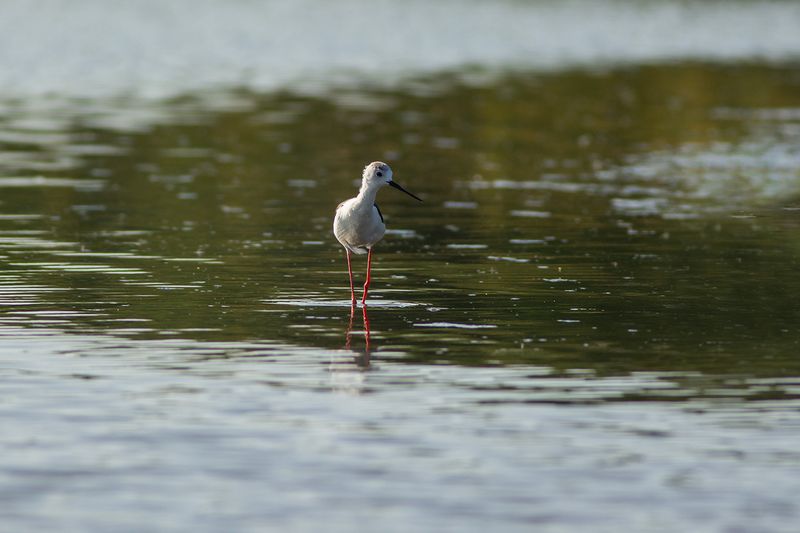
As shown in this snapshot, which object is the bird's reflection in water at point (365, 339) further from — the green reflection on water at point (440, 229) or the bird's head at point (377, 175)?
the bird's head at point (377, 175)

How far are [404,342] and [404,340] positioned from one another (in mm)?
87

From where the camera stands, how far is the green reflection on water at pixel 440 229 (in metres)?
14.6

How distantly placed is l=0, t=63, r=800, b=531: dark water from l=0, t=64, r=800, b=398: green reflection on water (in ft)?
0.21

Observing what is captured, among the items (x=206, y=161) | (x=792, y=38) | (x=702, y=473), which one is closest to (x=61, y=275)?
(x=702, y=473)

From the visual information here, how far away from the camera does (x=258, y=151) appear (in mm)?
30641

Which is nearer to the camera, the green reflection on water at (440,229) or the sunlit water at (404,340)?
the sunlit water at (404,340)

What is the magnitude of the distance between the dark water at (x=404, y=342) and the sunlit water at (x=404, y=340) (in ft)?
→ 0.12

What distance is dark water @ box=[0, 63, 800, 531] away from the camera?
31.9ft

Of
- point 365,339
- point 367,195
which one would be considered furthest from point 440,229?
point 365,339

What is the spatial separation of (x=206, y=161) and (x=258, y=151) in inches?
74.6

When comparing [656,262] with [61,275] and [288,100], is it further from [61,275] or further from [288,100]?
[288,100]

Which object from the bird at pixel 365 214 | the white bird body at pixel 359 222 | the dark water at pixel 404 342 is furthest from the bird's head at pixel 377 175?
the dark water at pixel 404 342

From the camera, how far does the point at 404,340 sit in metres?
14.2

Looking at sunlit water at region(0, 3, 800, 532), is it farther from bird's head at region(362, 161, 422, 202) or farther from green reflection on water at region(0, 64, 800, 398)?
bird's head at region(362, 161, 422, 202)
